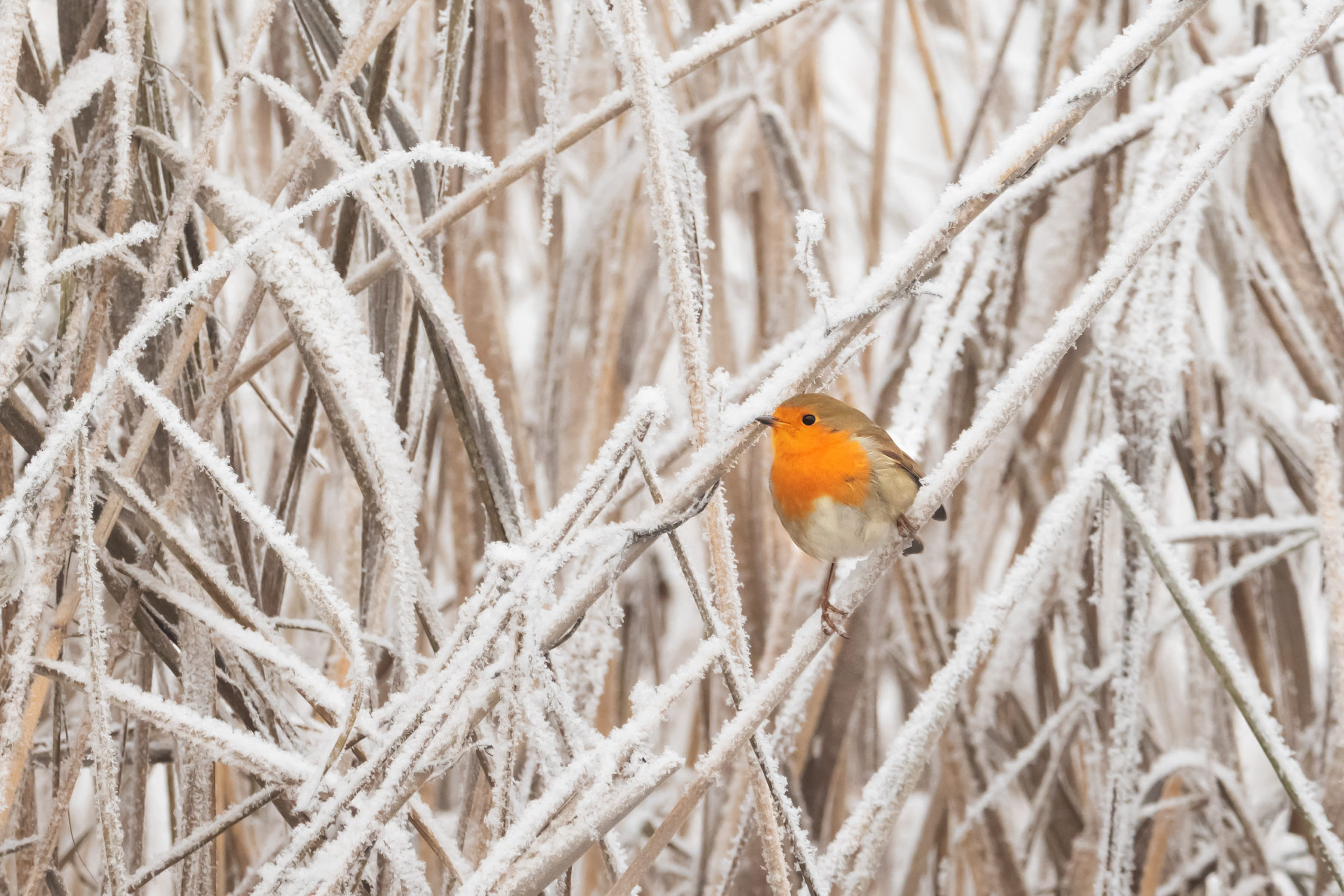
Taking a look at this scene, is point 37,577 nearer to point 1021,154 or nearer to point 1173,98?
point 1021,154

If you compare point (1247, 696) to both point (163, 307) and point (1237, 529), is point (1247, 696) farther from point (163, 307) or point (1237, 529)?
point (163, 307)

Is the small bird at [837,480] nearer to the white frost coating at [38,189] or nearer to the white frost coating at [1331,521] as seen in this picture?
the white frost coating at [1331,521]

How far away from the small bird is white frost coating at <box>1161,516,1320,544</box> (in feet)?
0.92

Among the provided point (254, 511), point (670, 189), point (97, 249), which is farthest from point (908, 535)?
point (97, 249)

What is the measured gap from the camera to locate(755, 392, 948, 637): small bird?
1.02 metres

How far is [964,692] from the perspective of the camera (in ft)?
4.02

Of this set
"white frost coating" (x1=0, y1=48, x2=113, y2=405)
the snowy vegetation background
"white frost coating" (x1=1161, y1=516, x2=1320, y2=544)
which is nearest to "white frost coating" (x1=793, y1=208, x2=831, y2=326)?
the snowy vegetation background

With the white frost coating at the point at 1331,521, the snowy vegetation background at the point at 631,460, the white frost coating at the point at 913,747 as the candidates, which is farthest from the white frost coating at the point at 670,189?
the white frost coating at the point at 1331,521

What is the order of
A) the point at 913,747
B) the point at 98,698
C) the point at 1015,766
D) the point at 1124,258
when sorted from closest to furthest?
the point at 98,698 → the point at 1124,258 → the point at 913,747 → the point at 1015,766

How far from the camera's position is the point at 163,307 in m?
0.59

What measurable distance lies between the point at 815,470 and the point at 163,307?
623 millimetres

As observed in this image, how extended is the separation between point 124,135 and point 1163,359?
34.3 inches

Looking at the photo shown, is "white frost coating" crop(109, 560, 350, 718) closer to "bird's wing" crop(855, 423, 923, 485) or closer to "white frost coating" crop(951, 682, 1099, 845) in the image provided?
"bird's wing" crop(855, 423, 923, 485)

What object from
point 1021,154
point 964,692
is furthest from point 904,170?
point 1021,154
